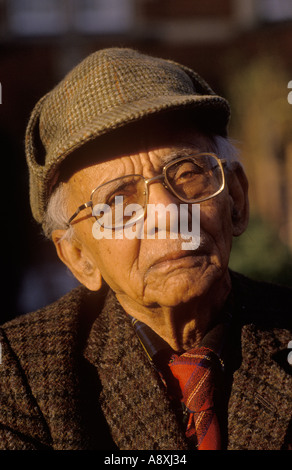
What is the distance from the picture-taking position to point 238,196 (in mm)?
2438

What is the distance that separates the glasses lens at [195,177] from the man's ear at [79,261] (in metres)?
0.61

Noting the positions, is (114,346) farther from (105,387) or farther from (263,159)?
(263,159)

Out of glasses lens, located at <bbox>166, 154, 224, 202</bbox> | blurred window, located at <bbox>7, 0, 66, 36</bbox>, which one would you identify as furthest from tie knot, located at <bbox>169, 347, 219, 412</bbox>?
blurred window, located at <bbox>7, 0, 66, 36</bbox>

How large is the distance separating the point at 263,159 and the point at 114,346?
7.60 m

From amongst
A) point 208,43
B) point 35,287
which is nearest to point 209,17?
point 208,43

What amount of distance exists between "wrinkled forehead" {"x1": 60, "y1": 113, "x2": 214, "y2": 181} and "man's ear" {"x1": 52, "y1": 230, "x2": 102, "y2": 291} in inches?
16.6

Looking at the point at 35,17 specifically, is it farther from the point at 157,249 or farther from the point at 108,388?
the point at 108,388

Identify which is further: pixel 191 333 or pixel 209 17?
pixel 209 17

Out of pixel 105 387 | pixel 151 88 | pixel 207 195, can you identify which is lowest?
pixel 105 387

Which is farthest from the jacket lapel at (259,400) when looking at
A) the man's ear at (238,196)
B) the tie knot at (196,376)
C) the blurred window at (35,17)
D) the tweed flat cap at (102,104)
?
the blurred window at (35,17)

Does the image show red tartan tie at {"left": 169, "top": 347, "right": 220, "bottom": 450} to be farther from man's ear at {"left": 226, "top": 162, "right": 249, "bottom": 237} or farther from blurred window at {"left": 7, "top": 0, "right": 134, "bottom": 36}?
blurred window at {"left": 7, "top": 0, "right": 134, "bottom": 36}

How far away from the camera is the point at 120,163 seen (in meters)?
2.09

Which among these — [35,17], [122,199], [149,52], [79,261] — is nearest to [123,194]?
[122,199]

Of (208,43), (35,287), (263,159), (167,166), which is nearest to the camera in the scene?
(167,166)
